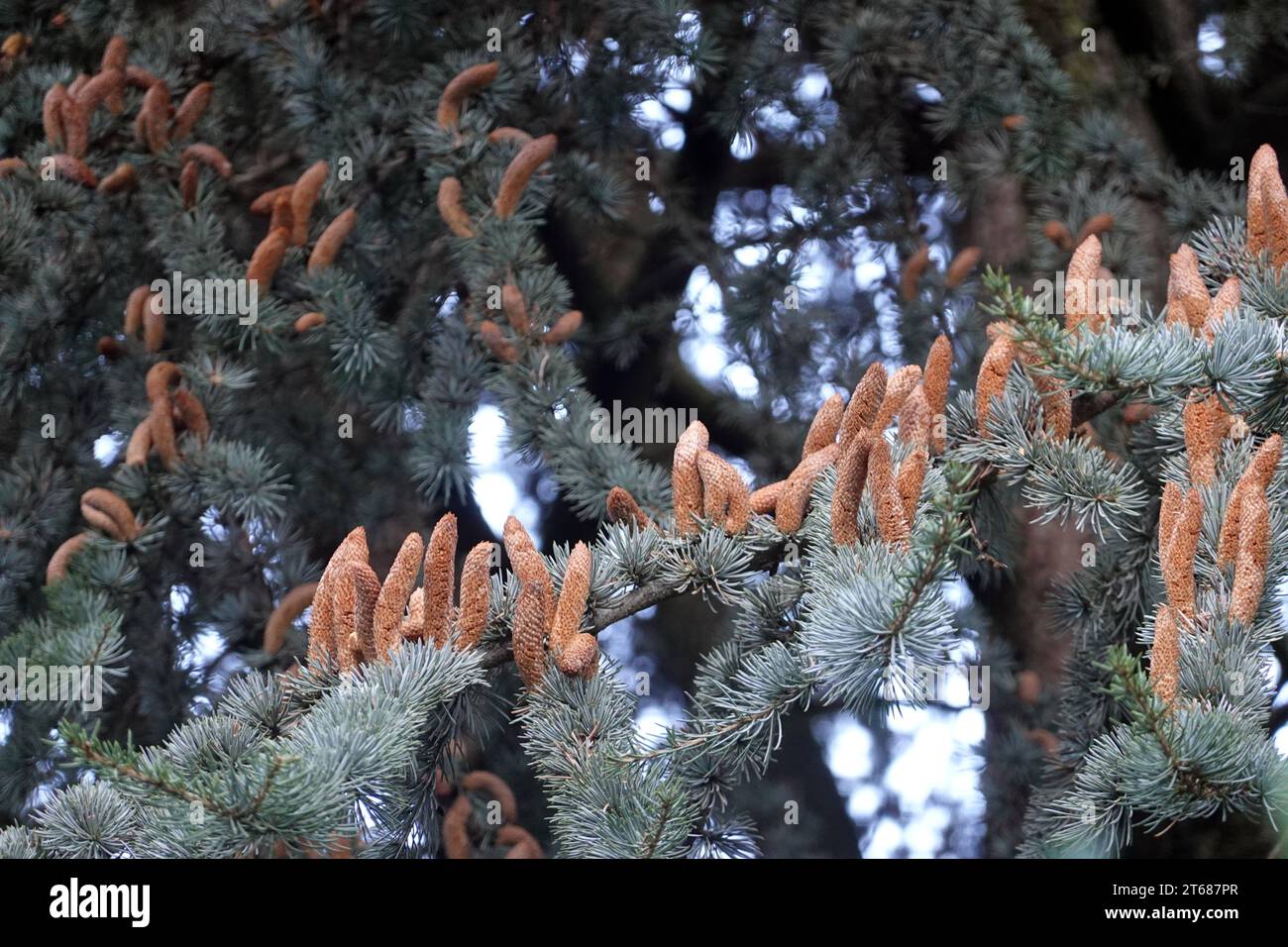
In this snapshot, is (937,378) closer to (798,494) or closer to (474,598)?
(798,494)

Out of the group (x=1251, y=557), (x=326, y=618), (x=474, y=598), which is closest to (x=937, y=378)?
(x=1251, y=557)

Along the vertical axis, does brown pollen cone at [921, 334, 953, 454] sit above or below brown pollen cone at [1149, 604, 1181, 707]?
above

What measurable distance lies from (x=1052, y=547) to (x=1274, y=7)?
980 mm

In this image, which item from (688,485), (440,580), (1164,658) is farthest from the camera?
(688,485)

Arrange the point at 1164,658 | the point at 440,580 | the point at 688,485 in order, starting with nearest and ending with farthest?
the point at 1164,658 < the point at 440,580 < the point at 688,485

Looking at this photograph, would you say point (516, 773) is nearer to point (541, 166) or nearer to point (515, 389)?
point (515, 389)

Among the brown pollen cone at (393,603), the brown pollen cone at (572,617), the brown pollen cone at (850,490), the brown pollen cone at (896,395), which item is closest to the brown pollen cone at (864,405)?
the brown pollen cone at (896,395)

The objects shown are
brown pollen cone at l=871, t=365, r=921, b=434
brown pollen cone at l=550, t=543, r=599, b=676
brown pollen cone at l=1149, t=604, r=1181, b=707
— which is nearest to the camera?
brown pollen cone at l=1149, t=604, r=1181, b=707

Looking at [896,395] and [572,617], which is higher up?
[896,395]

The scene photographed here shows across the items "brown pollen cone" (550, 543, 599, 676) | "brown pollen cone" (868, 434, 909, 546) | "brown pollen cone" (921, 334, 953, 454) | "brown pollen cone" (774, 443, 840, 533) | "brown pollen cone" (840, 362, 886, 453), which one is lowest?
"brown pollen cone" (550, 543, 599, 676)

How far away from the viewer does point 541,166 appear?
1723mm

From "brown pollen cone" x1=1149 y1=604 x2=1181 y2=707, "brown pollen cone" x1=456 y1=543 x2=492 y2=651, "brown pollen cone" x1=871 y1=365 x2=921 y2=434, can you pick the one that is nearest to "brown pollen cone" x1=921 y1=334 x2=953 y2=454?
"brown pollen cone" x1=871 y1=365 x2=921 y2=434

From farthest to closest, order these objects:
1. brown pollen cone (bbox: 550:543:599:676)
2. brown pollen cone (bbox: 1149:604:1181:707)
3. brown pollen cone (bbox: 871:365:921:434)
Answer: brown pollen cone (bbox: 871:365:921:434)
brown pollen cone (bbox: 550:543:599:676)
brown pollen cone (bbox: 1149:604:1181:707)

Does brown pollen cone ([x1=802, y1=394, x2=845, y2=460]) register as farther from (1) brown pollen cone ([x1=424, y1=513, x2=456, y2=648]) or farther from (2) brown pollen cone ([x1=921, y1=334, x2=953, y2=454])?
(1) brown pollen cone ([x1=424, y1=513, x2=456, y2=648])
